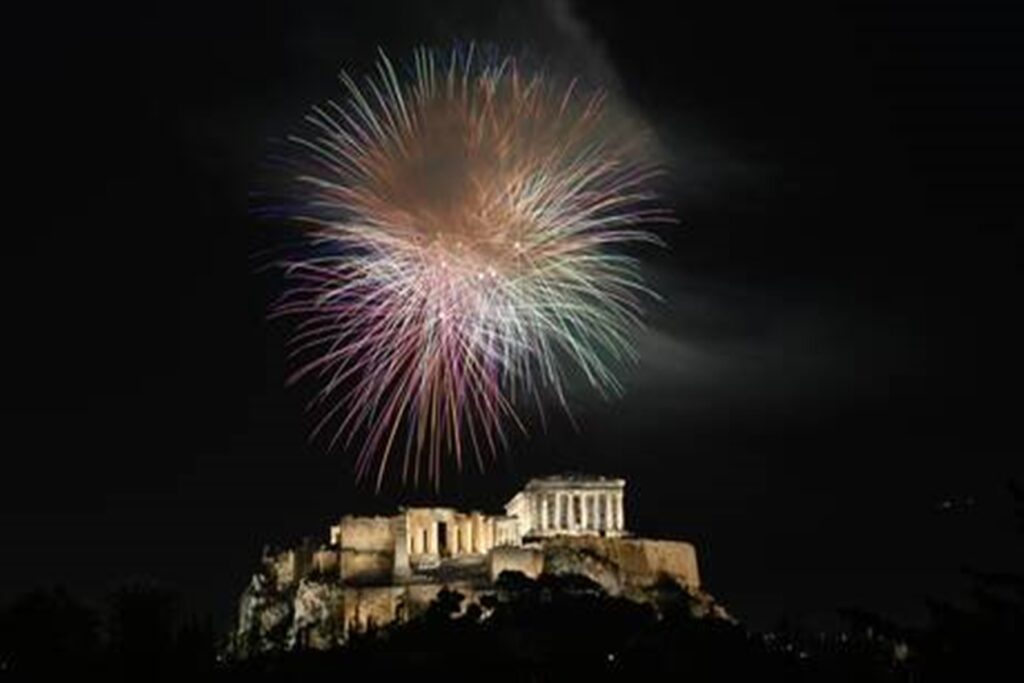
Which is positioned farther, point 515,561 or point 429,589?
point 515,561

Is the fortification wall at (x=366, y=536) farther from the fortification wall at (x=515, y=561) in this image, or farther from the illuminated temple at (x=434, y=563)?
the fortification wall at (x=515, y=561)

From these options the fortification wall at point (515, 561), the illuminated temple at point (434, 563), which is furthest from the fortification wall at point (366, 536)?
the fortification wall at point (515, 561)

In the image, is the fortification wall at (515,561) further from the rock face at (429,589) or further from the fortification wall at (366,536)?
the fortification wall at (366,536)

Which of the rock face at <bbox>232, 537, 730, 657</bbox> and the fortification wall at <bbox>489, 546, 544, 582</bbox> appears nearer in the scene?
the rock face at <bbox>232, 537, 730, 657</bbox>

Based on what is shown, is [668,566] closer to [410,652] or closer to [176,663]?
[410,652]

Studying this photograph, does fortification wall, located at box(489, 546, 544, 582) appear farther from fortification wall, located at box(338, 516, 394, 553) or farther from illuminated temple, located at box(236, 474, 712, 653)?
fortification wall, located at box(338, 516, 394, 553)

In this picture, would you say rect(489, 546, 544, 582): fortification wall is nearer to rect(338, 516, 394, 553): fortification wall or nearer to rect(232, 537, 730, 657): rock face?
rect(232, 537, 730, 657): rock face

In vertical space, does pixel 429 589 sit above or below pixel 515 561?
below

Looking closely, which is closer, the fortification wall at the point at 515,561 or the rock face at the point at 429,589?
the rock face at the point at 429,589

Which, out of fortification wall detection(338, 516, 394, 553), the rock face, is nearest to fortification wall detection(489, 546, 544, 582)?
the rock face
